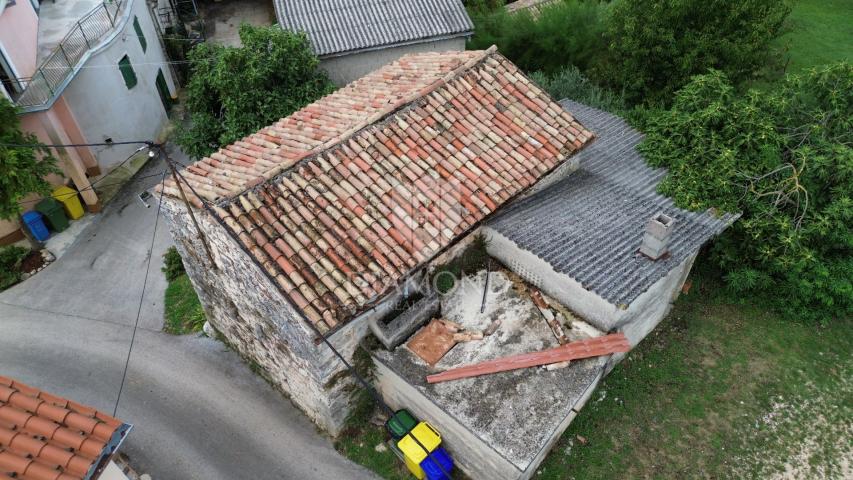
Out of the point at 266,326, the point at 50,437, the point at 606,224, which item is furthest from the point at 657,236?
the point at 50,437

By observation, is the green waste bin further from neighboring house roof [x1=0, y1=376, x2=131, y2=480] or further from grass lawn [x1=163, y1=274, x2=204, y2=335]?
neighboring house roof [x1=0, y1=376, x2=131, y2=480]

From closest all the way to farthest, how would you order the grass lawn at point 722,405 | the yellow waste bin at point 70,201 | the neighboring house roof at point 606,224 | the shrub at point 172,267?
the neighboring house roof at point 606,224, the grass lawn at point 722,405, the shrub at point 172,267, the yellow waste bin at point 70,201

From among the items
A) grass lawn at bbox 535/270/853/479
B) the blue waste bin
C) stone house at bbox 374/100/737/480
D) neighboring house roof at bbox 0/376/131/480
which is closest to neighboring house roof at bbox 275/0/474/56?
stone house at bbox 374/100/737/480

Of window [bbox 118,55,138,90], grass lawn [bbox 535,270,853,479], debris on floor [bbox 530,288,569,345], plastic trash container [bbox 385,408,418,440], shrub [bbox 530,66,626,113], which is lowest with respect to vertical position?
grass lawn [bbox 535,270,853,479]

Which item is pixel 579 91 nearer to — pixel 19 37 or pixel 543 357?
pixel 543 357

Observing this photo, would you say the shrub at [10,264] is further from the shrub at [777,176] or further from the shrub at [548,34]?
the shrub at [777,176]

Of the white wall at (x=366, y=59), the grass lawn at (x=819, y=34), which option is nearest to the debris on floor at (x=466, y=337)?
the white wall at (x=366, y=59)
